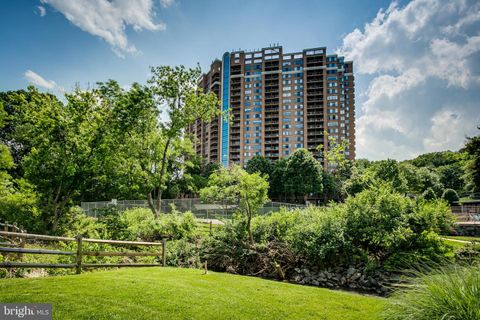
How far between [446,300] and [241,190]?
10.3 m

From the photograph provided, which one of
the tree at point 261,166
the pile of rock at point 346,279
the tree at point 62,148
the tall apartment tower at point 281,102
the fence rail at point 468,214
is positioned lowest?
the pile of rock at point 346,279

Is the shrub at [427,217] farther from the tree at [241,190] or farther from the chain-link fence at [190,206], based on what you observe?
the chain-link fence at [190,206]

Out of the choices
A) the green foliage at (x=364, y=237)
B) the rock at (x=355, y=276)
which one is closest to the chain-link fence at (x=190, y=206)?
the green foliage at (x=364, y=237)

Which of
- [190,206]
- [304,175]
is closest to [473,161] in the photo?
[190,206]

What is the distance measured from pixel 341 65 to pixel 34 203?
9517 centimetres

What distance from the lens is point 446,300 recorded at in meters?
3.95

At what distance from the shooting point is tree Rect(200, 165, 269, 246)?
45.5ft

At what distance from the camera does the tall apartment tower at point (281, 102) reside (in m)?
87.4

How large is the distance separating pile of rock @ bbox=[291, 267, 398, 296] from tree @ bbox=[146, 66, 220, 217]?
38.8 feet

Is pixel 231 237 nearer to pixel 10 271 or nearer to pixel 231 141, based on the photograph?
pixel 10 271

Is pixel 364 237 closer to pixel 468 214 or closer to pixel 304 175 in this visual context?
pixel 468 214

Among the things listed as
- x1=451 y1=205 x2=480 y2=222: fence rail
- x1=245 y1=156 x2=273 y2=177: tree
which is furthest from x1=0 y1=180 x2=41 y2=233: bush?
x1=245 y1=156 x2=273 y2=177: tree

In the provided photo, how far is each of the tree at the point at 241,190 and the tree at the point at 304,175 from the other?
45.8m

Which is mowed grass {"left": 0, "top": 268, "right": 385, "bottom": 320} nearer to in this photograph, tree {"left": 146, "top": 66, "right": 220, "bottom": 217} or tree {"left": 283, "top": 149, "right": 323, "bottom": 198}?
tree {"left": 146, "top": 66, "right": 220, "bottom": 217}
